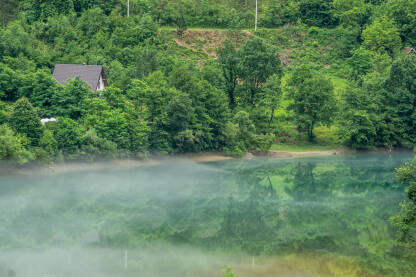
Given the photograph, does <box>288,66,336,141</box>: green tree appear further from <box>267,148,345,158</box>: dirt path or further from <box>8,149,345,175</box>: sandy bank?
<box>8,149,345,175</box>: sandy bank

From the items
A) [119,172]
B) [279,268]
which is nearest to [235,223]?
[279,268]

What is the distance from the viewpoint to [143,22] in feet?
298

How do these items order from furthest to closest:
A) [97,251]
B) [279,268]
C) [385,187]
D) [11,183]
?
[385,187]
[11,183]
[97,251]
[279,268]

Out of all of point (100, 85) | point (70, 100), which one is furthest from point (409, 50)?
point (70, 100)

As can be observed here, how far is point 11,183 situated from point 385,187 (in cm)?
3790

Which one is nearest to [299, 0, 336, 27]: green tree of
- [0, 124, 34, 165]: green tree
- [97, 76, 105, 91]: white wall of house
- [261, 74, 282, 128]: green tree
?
[261, 74, 282, 128]: green tree

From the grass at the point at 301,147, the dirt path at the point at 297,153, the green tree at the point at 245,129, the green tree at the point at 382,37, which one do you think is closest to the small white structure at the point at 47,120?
the green tree at the point at 245,129

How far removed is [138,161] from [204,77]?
61.4 ft

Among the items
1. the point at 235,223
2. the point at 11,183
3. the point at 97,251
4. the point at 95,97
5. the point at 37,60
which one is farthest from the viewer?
the point at 37,60

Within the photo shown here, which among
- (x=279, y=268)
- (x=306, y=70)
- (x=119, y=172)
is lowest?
(x=119, y=172)

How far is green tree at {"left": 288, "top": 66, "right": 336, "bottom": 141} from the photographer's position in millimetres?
76375

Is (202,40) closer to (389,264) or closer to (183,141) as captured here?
(183,141)

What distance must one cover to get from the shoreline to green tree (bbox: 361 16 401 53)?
26966mm

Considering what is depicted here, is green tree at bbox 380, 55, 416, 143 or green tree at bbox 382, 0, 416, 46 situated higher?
green tree at bbox 382, 0, 416, 46
